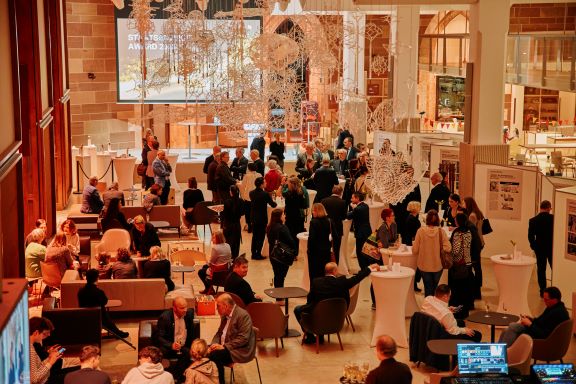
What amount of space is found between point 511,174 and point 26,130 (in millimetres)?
6761

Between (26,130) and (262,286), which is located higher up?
(26,130)

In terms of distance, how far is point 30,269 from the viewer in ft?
40.0

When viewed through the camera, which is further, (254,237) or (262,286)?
(254,237)

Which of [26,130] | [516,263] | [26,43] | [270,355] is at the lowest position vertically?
[270,355]

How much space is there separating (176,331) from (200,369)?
123cm

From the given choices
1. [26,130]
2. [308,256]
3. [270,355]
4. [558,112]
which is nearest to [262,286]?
[308,256]

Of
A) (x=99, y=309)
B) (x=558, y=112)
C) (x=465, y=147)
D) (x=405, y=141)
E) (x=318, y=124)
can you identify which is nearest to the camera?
(x=99, y=309)

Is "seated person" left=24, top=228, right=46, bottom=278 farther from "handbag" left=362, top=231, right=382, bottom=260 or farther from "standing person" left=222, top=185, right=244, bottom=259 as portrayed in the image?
"handbag" left=362, top=231, right=382, bottom=260

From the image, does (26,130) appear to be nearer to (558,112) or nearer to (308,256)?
(308,256)

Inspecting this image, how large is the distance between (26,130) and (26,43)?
52.4 inches

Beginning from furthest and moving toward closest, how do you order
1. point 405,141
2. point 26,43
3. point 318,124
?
1. point 318,124
2. point 405,141
3. point 26,43

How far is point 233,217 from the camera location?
1391cm

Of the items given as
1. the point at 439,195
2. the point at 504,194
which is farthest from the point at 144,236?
the point at 504,194

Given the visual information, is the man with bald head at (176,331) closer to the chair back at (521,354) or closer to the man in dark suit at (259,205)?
the chair back at (521,354)
